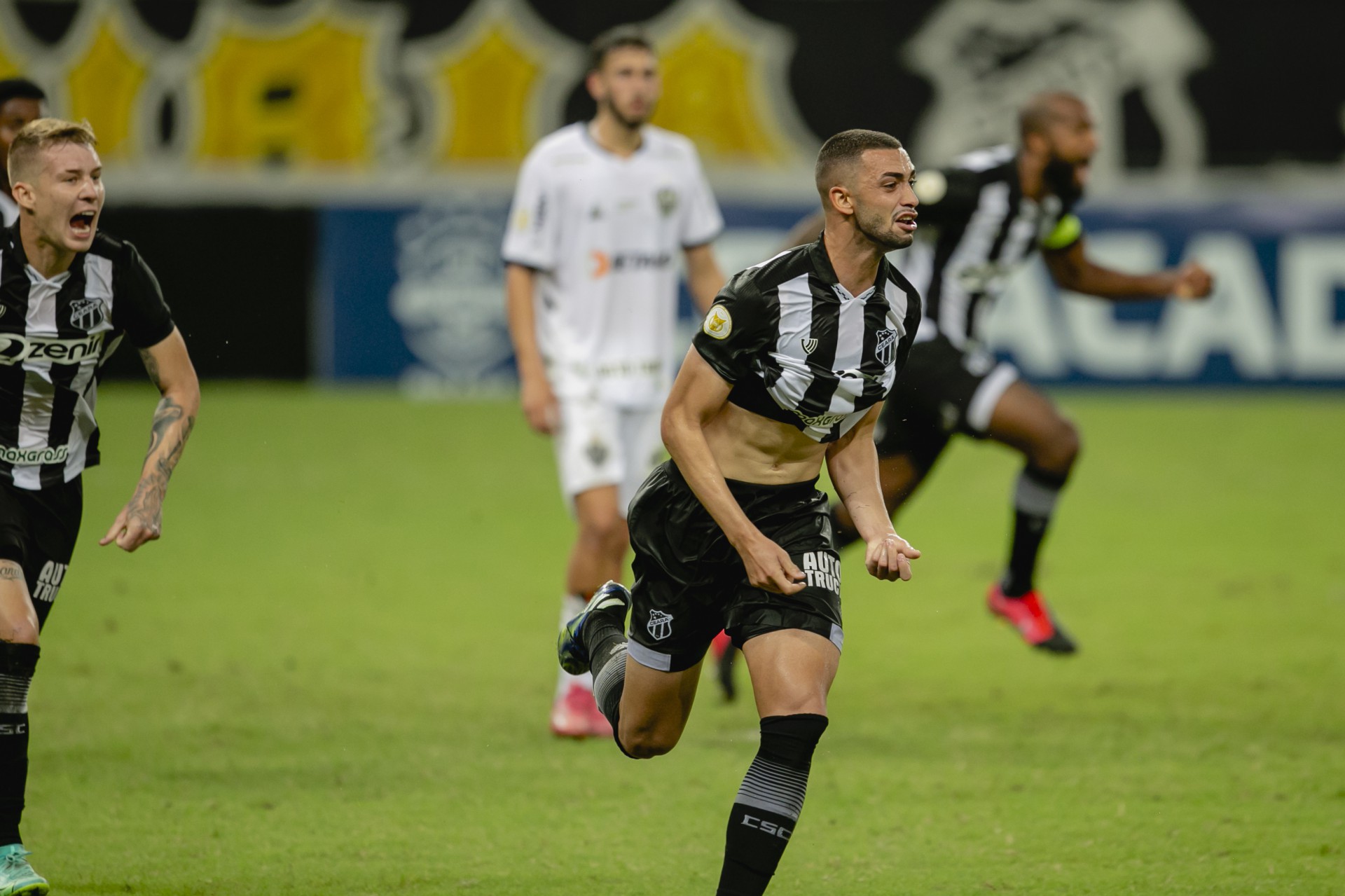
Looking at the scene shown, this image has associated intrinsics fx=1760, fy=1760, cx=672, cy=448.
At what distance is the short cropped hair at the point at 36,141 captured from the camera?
4.71m

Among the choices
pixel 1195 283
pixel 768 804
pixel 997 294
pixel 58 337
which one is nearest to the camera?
pixel 768 804

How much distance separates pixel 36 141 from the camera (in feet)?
15.5

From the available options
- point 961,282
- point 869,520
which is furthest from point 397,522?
point 869,520

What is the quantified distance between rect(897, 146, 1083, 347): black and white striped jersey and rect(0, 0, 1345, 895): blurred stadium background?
5.44ft

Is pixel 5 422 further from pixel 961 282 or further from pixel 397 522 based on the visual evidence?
pixel 397 522

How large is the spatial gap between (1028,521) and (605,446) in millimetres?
1997

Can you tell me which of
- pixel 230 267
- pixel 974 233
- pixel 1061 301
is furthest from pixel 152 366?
pixel 1061 301

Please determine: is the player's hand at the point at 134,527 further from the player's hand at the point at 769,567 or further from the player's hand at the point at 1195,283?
the player's hand at the point at 1195,283

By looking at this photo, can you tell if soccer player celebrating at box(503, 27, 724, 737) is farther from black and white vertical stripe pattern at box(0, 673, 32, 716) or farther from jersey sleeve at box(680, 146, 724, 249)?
black and white vertical stripe pattern at box(0, 673, 32, 716)

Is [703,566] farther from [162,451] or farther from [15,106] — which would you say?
[15,106]

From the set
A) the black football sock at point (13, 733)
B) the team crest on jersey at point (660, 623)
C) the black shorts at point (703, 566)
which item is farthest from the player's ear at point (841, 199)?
the black football sock at point (13, 733)

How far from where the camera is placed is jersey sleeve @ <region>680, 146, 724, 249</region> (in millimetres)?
7207

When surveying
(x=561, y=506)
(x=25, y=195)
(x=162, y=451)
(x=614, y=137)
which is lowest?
(x=561, y=506)

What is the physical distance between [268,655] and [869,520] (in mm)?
4069
